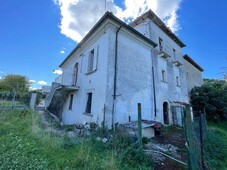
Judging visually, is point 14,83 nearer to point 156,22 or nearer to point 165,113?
point 156,22

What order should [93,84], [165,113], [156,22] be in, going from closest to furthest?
[93,84] → [165,113] → [156,22]

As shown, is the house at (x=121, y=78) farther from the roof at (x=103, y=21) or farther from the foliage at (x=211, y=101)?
the foliage at (x=211, y=101)

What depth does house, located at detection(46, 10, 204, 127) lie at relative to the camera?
25.2 feet

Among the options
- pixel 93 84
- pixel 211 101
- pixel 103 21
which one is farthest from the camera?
pixel 211 101

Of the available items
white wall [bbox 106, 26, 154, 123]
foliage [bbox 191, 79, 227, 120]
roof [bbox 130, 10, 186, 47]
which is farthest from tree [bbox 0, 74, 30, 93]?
foliage [bbox 191, 79, 227, 120]

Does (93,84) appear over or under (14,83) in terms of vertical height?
under

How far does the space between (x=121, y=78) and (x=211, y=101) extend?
46.1 ft

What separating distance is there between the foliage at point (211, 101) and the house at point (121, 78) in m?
4.45

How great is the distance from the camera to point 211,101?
1587 cm

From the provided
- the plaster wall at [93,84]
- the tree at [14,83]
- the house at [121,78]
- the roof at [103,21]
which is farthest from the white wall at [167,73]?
the tree at [14,83]

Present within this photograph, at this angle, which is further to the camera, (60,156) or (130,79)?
(130,79)

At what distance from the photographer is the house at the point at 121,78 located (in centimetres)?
767

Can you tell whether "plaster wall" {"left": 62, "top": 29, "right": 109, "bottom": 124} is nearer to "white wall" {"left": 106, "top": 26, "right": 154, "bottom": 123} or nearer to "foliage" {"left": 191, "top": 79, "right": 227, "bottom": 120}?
"white wall" {"left": 106, "top": 26, "right": 154, "bottom": 123}

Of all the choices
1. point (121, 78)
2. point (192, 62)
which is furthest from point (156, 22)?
point (192, 62)
